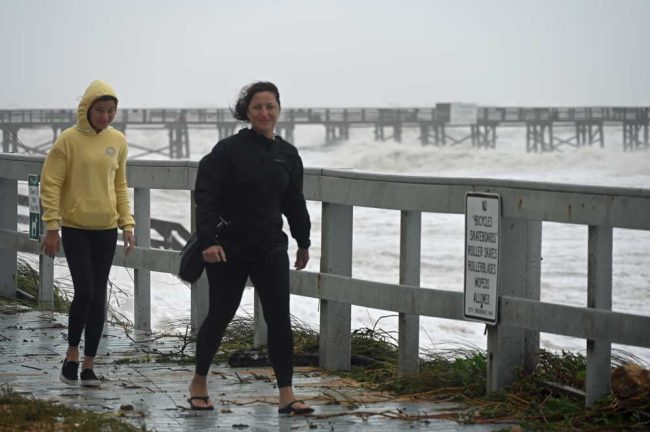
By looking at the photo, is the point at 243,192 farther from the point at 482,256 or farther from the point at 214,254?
the point at 482,256

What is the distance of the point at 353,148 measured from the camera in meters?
99.8

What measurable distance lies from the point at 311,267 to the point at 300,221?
2594cm

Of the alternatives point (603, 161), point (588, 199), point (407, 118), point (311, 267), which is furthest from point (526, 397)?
point (407, 118)

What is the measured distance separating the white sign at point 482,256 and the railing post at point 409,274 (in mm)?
522

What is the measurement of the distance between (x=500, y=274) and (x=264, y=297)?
3.48ft

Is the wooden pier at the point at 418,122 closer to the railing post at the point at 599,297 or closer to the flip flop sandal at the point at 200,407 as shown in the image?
the flip flop sandal at the point at 200,407

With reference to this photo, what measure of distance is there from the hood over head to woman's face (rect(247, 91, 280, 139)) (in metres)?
1.10

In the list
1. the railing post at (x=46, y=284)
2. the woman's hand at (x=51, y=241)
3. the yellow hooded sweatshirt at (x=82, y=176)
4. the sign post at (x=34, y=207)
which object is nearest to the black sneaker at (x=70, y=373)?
the woman's hand at (x=51, y=241)

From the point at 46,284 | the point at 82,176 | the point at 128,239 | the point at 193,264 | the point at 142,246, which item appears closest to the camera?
the point at 193,264

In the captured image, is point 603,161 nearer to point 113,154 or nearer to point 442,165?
point 442,165

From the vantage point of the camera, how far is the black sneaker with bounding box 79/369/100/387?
23.1 ft

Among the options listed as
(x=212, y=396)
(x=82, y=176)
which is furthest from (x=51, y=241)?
(x=212, y=396)

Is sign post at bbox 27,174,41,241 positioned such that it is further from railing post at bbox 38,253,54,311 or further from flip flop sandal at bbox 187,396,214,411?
flip flop sandal at bbox 187,396,214,411

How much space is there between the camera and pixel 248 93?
6.25 meters
